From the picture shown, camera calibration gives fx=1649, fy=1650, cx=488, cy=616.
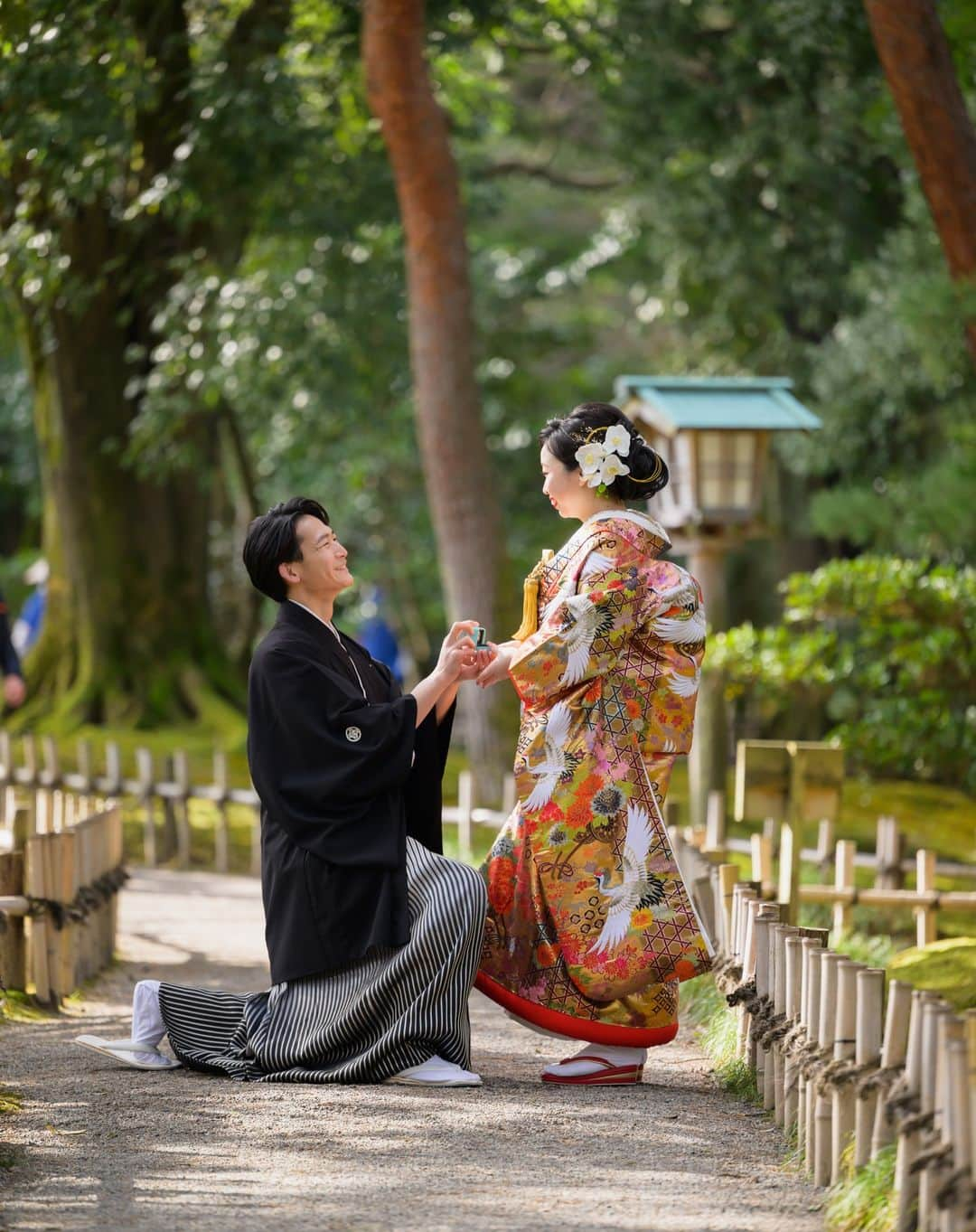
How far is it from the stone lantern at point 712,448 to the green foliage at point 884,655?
1.12 feet

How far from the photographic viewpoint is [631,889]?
14.3ft

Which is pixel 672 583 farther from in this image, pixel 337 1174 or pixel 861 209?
pixel 861 209

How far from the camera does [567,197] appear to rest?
69.3ft

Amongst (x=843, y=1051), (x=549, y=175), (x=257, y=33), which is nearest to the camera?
(x=843, y=1051)

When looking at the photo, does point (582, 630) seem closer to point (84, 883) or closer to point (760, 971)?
point (760, 971)

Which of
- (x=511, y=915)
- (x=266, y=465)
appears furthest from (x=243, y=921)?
(x=266, y=465)

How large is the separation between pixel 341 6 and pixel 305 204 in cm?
179

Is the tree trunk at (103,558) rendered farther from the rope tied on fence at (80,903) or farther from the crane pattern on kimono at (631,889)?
the crane pattern on kimono at (631,889)

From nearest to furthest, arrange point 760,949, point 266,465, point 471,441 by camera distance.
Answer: point 760,949, point 471,441, point 266,465

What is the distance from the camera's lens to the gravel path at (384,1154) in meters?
3.12

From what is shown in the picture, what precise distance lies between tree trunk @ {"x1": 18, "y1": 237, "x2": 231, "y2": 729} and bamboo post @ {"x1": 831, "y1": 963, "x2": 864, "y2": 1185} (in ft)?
32.8

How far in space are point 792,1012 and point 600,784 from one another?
83 centimetres

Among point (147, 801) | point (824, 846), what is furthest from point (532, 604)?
point (147, 801)

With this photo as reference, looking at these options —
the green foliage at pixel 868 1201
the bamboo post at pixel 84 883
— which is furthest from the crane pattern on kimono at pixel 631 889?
the bamboo post at pixel 84 883
